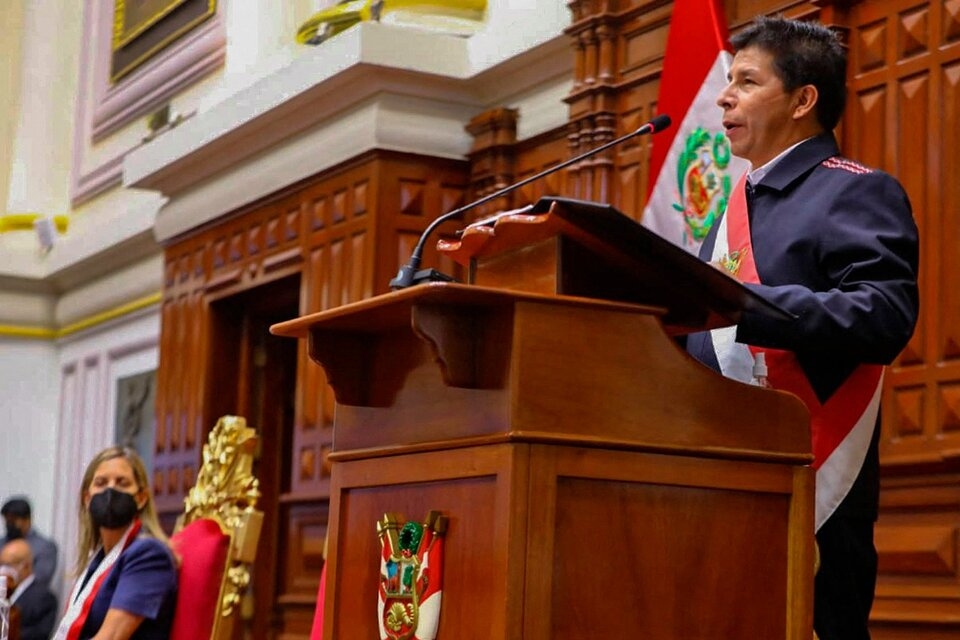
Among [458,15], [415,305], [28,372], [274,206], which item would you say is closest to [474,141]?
[458,15]

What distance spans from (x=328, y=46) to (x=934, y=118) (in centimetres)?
275

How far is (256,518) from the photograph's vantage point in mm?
4367

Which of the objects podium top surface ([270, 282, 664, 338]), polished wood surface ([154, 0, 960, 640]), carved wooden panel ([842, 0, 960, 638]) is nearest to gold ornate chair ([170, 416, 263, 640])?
polished wood surface ([154, 0, 960, 640])

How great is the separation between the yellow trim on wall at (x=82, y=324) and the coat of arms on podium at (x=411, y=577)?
669 centimetres

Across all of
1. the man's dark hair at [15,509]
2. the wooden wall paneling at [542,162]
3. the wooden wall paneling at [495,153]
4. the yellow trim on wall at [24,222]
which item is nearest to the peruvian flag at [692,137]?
the wooden wall paneling at [542,162]

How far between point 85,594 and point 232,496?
46 centimetres

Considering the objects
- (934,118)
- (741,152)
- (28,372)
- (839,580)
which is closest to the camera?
(839,580)

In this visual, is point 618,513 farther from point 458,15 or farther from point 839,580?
point 458,15

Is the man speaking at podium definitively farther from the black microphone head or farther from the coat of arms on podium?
the coat of arms on podium

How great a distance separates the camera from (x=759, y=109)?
2498 millimetres

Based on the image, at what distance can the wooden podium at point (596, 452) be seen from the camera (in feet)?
6.68

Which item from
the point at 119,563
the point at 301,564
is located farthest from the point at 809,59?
the point at 301,564

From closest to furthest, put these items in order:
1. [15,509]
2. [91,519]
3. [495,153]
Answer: [91,519], [495,153], [15,509]

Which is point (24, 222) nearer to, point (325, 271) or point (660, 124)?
point (325, 271)
